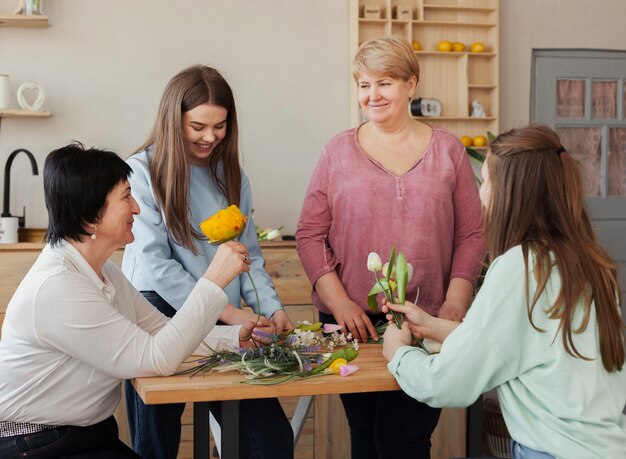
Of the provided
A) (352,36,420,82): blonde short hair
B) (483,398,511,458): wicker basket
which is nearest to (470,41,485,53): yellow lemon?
(483,398,511,458): wicker basket

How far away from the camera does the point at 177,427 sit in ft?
7.61

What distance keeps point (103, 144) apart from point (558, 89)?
2670 mm

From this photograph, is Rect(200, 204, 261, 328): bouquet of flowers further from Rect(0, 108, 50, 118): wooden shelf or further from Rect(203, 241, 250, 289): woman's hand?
Rect(0, 108, 50, 118): wooden shelf

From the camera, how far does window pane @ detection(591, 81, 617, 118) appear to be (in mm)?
5168

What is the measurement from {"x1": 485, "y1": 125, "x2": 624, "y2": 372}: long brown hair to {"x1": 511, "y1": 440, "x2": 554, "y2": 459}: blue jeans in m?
0.21

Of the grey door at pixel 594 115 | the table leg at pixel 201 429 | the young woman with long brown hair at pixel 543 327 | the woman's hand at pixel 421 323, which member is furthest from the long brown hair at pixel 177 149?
the grey door at pixel 594 115

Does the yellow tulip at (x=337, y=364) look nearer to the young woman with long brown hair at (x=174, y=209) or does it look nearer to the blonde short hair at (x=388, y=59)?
the young woman with long brown hair at (x=174, y=209)

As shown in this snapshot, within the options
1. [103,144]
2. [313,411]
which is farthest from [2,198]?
[313,411]

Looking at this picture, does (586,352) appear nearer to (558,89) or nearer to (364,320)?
(364,320)

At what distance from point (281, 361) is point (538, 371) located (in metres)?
0.55

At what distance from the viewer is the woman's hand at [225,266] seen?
1.96 m

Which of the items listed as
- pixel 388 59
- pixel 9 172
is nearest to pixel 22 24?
pixel 9 172

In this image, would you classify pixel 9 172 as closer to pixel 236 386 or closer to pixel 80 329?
pixel 80 329

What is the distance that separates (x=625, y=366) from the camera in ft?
5.77
